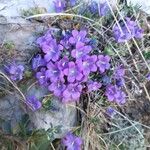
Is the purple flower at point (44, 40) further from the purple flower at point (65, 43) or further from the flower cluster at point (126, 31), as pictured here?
the flower cluster at point (126, 31)

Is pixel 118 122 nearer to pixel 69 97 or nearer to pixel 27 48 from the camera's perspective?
pixel 69 97

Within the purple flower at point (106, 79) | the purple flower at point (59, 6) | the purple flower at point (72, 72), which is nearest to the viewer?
the purple flower at point (72, 72)

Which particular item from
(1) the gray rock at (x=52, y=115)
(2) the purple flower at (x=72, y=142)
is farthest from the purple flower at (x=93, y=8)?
(2) the purple flower at (x=72, y=142)

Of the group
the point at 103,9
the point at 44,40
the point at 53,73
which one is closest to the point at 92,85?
the point at 53,73

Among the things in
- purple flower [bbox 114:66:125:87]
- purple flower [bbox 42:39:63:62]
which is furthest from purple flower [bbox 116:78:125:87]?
purple flower [bbox 42:39:63:62]

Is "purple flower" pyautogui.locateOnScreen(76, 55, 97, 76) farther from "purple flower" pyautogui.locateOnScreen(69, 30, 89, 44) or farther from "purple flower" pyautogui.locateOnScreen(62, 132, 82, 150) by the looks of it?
"purple flower" pyautogui.locateOnScreen(62, 132, 82, 150)
